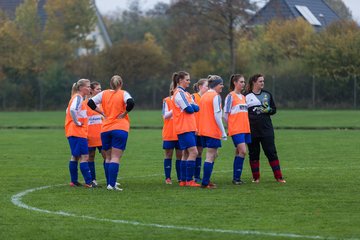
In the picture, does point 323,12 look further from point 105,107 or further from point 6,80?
point 105,107

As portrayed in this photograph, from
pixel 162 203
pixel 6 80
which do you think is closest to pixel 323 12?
pixel 6 80

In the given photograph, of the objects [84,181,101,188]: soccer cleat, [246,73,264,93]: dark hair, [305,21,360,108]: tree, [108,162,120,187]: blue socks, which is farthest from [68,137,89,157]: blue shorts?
[305,21,360,108]: tree

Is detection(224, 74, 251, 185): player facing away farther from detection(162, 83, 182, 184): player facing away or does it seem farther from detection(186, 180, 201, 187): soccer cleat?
detection(162, 83, 182, 184): player facing away

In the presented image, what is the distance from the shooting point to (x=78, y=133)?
14641mm

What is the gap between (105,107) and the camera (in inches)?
555

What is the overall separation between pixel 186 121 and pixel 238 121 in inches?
36.1

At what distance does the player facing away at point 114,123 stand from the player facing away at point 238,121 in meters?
1.86

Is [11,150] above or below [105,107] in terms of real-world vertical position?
below

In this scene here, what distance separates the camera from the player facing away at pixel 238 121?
1476 cm

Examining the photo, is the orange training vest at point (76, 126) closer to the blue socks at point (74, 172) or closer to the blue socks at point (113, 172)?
the blue socks at point (74, 172)

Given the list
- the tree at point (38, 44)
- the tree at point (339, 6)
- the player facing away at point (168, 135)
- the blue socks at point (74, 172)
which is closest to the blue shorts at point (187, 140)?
the player facing away at point (168, 135)

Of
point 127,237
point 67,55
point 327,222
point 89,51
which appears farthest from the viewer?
point 89,51

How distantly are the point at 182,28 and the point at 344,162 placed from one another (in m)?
40.8

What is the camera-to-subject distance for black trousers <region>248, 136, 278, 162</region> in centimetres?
1522
